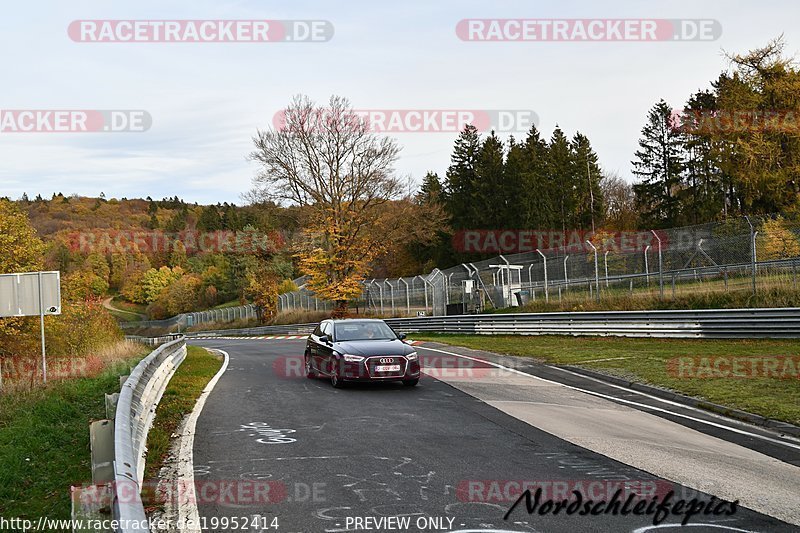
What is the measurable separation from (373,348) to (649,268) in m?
14.6

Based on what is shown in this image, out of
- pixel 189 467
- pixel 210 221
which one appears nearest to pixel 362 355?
pixel 189 467

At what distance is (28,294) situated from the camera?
1991cm

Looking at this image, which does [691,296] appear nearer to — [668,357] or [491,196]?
[668,357]

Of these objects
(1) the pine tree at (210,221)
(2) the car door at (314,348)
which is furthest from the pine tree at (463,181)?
(2) the car door at (314,348)

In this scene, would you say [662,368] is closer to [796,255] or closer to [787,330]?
[787,330]

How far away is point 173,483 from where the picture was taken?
6758 millimetres

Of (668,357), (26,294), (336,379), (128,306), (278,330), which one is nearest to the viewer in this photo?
(336,379)

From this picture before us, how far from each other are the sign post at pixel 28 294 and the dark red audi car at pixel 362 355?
8.47 m

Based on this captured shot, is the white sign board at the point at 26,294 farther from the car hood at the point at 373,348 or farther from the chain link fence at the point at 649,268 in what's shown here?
the chain link fence at the point at 649,268

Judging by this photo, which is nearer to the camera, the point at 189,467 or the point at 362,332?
the point at 189,467

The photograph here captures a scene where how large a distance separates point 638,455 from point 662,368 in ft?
27.4

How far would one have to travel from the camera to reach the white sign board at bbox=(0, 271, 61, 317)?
1970 cm

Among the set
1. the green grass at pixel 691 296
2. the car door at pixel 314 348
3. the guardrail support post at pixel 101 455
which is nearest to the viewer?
the guardrail support post at pixel 101 455

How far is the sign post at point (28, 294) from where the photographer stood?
19688 millimetres
